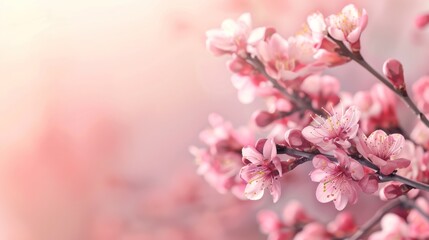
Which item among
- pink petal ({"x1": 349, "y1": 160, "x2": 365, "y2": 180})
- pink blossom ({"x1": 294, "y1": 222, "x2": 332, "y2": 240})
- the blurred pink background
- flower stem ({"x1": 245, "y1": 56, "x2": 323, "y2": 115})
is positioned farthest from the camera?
the blurred pink background

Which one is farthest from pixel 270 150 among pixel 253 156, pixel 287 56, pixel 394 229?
pixel 394 229

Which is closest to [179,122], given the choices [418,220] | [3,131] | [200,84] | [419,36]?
[200,84]

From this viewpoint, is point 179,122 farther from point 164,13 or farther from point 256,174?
point 256,174

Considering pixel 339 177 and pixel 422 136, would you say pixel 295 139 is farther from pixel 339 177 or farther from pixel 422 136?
pixel 422 136

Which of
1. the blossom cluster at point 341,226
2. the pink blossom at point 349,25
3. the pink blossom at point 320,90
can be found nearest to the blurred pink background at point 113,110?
the blossom cluster at point 341,226

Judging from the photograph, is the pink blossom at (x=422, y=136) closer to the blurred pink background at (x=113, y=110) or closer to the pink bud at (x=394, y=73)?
the pink bud at (x=394, y=73)

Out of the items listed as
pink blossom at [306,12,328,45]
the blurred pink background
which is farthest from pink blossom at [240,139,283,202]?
the blurred pink background

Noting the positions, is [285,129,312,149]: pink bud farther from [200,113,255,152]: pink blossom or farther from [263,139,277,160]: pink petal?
[200,113,255,152]: pink blossom
